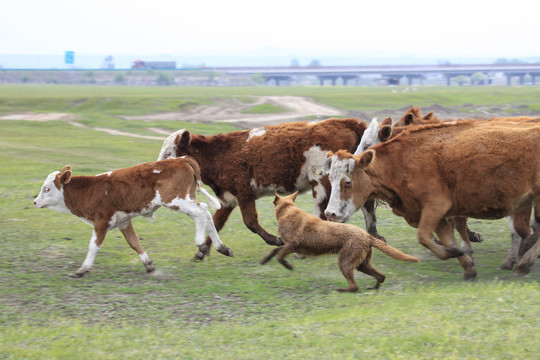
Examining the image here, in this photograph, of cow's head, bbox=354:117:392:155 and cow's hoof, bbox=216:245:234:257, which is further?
cow's head, bbox=354:117:392:155

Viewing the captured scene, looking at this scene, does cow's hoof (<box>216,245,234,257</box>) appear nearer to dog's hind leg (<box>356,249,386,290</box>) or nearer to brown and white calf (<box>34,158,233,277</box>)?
brown and white calf (<box>34,158,233,277</box>)

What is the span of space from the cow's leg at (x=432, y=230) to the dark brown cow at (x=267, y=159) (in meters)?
2.19

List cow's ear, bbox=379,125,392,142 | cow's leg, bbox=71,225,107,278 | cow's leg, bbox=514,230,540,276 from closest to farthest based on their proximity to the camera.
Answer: cow's leg, bbox=514,230,540,276, cow's leg, bbox=71,225,107,278, cow's ear, bbox=379,125,392,142

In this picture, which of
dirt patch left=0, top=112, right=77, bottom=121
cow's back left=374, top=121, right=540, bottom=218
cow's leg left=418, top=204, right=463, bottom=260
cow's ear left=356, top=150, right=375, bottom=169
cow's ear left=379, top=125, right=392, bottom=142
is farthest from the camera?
dirt patch left=0, top=112, right=77, bottom=121

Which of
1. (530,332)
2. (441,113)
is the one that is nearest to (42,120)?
(441,113)

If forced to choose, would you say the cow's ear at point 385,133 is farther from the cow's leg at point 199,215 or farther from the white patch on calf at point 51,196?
the white patch on calf at point 51,196

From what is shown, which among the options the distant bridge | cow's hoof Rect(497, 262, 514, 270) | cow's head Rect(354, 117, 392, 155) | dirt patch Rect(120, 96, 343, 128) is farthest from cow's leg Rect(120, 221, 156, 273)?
the distant bridge

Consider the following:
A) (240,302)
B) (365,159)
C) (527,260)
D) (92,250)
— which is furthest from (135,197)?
(527,260)

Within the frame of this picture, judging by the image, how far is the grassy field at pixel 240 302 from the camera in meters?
6.57

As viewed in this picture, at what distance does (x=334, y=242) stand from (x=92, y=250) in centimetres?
334

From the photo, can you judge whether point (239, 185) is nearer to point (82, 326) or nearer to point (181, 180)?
point (181, 180)

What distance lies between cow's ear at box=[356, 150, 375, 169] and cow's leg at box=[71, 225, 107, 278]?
3.60 metres

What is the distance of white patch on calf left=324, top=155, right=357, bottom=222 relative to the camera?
9.47 m

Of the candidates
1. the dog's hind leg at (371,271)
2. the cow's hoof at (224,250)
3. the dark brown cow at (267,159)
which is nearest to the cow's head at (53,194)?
the dark brown cow at (267,159)
